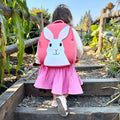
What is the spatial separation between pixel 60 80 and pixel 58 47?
1.02ft

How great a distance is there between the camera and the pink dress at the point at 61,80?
1192 millimetres

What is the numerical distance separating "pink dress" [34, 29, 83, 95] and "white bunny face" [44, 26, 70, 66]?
0.11m

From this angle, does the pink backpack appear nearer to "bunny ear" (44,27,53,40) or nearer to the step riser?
"bunny ear" (44,27,53,40)

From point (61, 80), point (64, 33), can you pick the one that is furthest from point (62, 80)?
point (64, 33)

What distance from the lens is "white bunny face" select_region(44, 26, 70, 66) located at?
115 centimetres

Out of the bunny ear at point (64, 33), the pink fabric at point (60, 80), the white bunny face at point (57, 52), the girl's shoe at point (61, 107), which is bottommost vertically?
the girl's shoe at point (61, 107)

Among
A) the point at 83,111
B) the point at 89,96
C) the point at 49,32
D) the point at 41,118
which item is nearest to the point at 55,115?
the point at 41,118

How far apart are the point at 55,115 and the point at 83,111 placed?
25 cm

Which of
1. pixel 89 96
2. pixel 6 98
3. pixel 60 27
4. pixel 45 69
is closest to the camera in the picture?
pixel 6 98

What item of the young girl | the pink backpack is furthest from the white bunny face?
the young girl

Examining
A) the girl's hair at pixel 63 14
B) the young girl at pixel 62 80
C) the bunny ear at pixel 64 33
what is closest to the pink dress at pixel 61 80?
the young girl at pixel 62 80

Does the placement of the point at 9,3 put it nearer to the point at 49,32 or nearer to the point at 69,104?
the point at 49,32

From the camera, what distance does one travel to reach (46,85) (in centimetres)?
128

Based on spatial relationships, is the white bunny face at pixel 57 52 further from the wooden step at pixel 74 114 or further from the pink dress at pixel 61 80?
the wooden step at pixel 74 114
